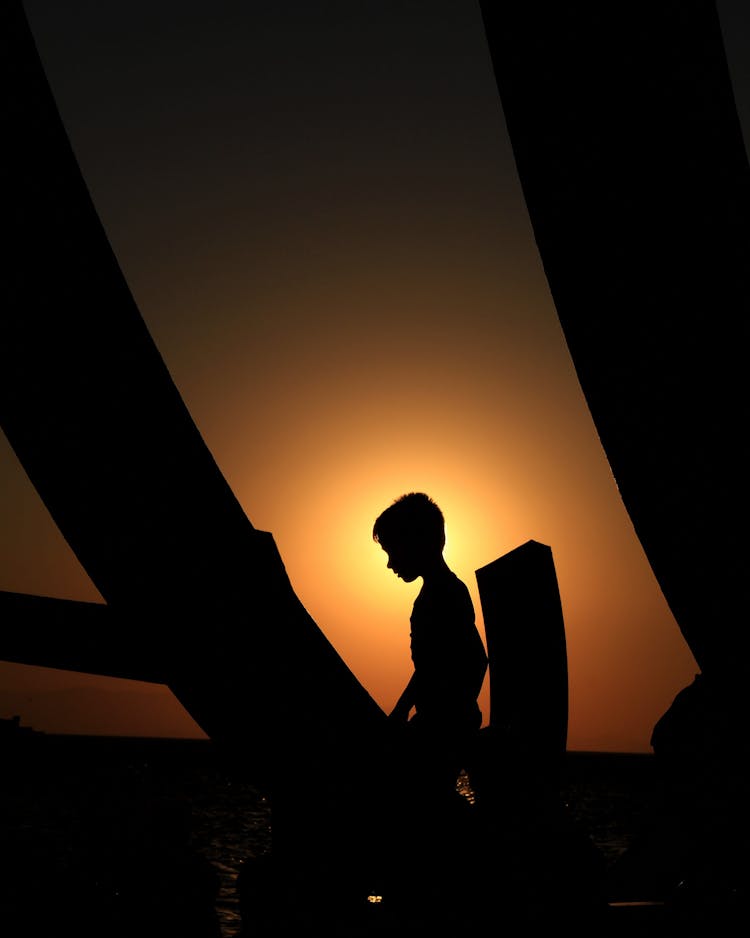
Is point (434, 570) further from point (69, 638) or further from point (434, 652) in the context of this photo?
point (69, 638)

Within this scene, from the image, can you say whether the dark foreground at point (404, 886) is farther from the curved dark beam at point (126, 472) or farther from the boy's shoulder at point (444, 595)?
the boy's shoulder at point (444, 595)

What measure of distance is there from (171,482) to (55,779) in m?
6.95

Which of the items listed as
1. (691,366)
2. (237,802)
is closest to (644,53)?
(691,366)

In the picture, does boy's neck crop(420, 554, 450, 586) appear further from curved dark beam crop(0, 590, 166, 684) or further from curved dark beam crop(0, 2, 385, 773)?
curved dark beam crop(0, 590, 166, 684)

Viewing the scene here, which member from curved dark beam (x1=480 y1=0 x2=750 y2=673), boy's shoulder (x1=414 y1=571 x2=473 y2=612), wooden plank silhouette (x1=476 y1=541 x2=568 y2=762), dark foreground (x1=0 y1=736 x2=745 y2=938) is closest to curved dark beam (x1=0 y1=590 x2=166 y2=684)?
dark foreground (x1=0 y1=736 x2=745 y2=938)

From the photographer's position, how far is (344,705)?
2.92 m

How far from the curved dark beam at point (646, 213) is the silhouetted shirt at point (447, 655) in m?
1.06

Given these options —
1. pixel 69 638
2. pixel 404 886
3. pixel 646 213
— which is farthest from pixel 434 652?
pixel 646 213

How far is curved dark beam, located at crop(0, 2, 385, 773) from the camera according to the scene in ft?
8.77

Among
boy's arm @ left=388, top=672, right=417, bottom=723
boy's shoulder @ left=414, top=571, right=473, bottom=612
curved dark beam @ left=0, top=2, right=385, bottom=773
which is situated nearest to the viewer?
curved dark beam @ left=0, top=2, right=385, bottom=773

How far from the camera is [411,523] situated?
3.65 m

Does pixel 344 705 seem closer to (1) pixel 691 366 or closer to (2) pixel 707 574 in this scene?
(2) pixel 707 574

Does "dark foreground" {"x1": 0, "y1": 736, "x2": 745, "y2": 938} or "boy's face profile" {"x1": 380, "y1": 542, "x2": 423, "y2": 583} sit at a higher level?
"boy's face profile" {"x1": 380, "y1": 542, "x2": 423, "y2": 583}

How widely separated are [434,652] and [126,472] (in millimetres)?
1277
